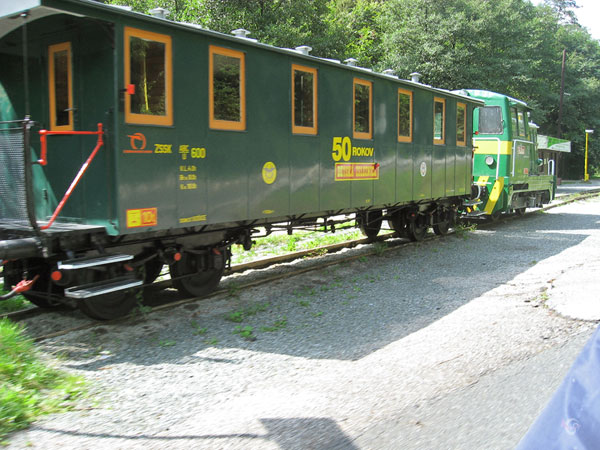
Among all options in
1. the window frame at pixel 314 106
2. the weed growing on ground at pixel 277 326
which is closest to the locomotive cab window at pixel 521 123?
the window frame at pixel 314 106

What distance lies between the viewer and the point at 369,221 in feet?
35.8

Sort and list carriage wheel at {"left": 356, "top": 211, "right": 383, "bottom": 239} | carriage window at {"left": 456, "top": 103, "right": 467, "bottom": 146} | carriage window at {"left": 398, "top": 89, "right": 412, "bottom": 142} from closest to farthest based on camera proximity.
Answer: carriage window at {"left": 398, "top": 89, "right": 412, "bottom": 142}
carriage wheel at {"left": 356, "top": 211, "right": 383, "bottom": 239}
carriage window at {"left": 456, "top": 103, "right": 467, "bottom": 146}

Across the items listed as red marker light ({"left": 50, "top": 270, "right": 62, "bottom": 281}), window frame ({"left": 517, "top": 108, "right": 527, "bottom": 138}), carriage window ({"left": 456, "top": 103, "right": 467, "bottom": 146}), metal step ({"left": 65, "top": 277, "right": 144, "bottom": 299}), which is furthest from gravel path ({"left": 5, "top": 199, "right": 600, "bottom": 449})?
window frame ({"left": 517, "top": 108, "right": 527, "bottom": 138})

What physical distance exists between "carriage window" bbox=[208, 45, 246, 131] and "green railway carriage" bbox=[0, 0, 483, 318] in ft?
0.06

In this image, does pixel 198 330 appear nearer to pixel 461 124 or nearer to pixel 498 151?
pixel 461 124

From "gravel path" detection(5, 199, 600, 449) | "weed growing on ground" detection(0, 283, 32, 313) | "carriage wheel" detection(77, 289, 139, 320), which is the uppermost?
"carriage wheel" detection(77, 289, 139, 320)

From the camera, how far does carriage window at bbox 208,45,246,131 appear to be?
6426 mm

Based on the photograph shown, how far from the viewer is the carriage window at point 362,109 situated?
29.7 ft

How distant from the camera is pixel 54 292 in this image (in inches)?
242

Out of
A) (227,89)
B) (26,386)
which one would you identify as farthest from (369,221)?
(26,386)

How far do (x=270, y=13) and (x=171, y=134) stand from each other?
1627 cm

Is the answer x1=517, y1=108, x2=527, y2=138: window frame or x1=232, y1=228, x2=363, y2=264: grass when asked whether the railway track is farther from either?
x1=517, y1=108, x2=527, y2=138: window frame

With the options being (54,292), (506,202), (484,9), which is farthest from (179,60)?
(484,9)

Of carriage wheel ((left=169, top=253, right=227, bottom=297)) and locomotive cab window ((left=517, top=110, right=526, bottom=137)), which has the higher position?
locomotive cab window ((left=517, top=110, right=526, bottom=137))
